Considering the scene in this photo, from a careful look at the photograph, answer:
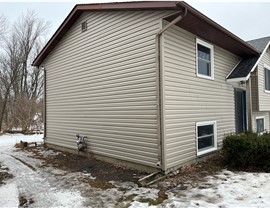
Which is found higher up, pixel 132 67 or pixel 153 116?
pixel 132 67

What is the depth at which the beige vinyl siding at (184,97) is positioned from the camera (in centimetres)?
607

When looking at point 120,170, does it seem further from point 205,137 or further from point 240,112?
point 240,112

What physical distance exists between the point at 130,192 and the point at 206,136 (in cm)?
414

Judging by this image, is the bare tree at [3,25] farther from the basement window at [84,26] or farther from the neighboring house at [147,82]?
the basement window at [84,26]

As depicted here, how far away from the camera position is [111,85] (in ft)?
24.1

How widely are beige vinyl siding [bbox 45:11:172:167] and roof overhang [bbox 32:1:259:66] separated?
26 cm

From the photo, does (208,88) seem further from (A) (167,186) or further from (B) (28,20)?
(B) (28,20)

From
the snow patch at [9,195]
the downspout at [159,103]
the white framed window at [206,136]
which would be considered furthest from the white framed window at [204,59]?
the snow patch at [9,195]

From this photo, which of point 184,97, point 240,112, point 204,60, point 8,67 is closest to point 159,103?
point 184,97

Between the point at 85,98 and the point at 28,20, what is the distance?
907 inches

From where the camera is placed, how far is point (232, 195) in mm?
4461

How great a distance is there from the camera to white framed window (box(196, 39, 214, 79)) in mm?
7625

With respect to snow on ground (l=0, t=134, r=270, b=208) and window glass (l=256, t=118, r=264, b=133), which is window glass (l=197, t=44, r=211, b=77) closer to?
snow on ground (l=0, t=134, r=270, b=208)

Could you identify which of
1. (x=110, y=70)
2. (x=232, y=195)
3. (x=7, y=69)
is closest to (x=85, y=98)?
(x=110, y=70)
